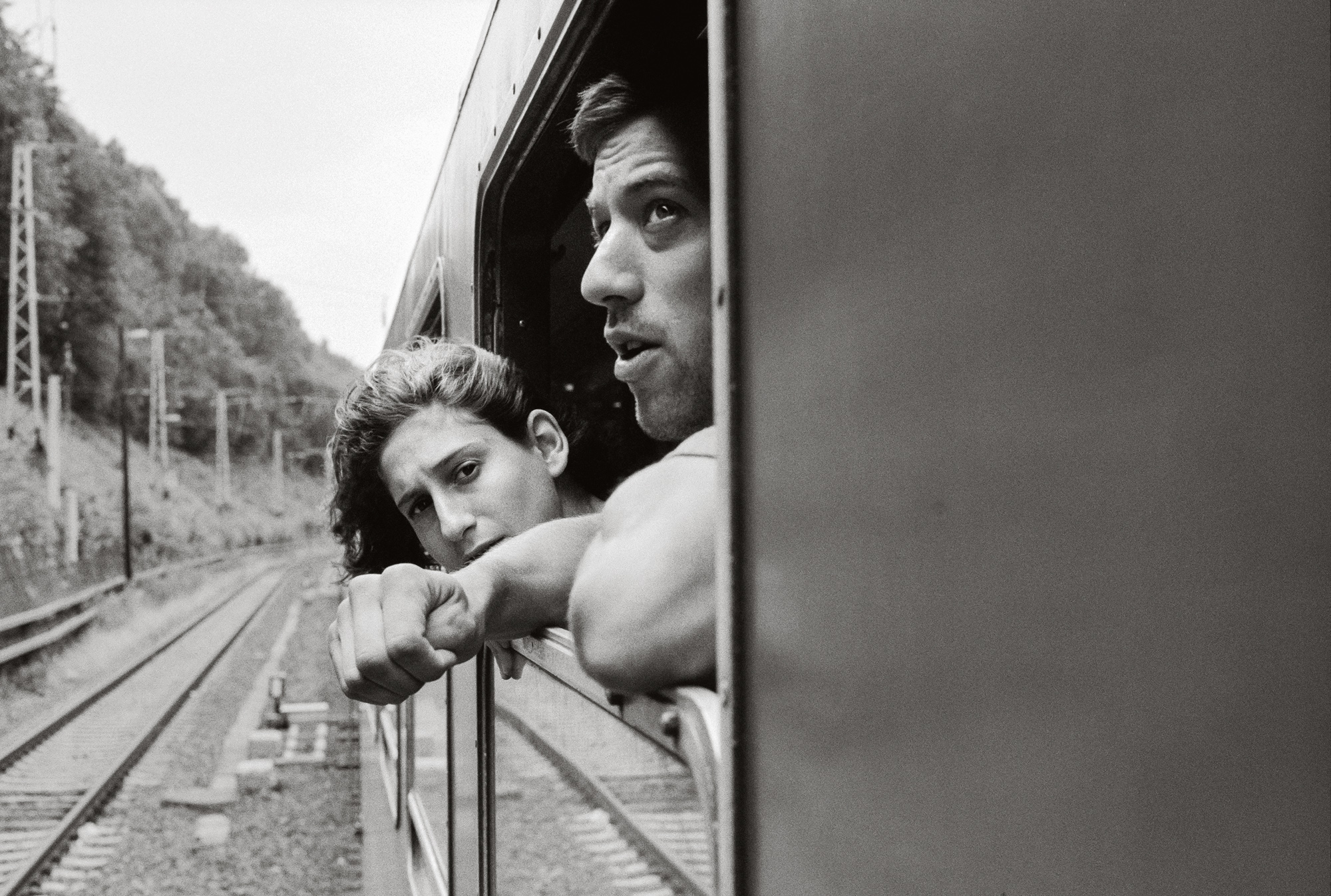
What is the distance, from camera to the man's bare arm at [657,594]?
113cm

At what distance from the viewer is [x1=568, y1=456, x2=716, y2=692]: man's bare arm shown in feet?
3.71

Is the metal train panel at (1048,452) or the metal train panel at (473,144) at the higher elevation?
the metal train panel at (473,144)

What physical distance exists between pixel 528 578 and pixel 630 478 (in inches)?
14.8

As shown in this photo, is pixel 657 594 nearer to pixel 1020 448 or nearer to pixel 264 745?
pixel 1020 448

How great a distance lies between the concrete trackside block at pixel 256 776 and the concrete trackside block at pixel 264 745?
1.01 feet

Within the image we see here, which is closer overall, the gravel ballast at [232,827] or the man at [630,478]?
the man at [630,478]

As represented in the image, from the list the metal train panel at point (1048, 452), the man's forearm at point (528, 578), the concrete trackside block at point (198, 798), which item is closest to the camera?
the metal train panel at point (1048, 452)

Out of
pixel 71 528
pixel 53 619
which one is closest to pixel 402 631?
pixel 53 619

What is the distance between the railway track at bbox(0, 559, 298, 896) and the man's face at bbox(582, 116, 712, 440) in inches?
279

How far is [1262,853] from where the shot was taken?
1.65ft

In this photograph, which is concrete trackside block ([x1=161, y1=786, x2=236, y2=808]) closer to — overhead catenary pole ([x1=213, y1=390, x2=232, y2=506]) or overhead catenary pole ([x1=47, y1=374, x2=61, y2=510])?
overhead catenary pole ([x1=47, y1=374, x2=61, y2=510])

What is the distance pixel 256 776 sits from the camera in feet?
33.8


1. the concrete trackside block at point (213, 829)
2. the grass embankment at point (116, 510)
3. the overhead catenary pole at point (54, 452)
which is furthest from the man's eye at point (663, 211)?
the overhead catenary pole at point (54, 452)

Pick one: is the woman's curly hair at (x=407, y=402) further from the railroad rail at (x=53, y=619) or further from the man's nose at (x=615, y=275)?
the railroad rail at (x=53, y=619)
